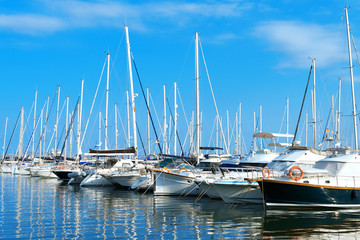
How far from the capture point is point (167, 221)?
18.0 m

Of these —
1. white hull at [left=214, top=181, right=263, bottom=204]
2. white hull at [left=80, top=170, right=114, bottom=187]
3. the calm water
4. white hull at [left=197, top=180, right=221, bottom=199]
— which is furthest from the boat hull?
white hull at [left=80, top=170, right=114, bottom=187]

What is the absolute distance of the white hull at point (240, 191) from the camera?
76.2ft

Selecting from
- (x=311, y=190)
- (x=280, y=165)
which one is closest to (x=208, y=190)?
(x=280, y=165)

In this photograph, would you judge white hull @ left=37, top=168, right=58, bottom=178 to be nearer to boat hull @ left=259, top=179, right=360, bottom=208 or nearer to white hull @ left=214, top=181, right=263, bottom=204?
white hull @ left=214, top=181, right=263, bottom=204

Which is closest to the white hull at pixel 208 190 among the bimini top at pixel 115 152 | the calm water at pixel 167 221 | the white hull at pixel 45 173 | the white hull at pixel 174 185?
the white hull at pixel 174 185

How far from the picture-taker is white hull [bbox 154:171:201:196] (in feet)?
91.0

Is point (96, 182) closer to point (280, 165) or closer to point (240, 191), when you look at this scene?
point (240, 191)

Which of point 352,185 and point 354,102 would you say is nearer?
point 352,185

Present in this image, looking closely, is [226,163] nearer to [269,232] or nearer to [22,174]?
[269,232]

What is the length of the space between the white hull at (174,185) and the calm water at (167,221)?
3042 millimetres

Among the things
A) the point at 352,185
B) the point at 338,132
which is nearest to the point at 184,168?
the point at 352,185

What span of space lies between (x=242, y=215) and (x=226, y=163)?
11.8 metres

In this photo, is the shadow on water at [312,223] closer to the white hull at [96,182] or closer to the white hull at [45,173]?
the white hull at [96,182]

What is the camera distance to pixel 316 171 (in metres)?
21.3
